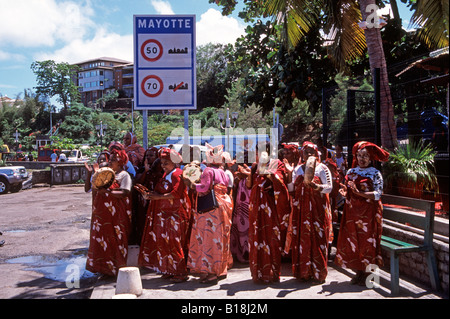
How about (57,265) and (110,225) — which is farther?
(57,265)

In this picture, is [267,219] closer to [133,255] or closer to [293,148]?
[293,148]

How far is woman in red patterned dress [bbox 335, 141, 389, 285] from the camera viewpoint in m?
4.82

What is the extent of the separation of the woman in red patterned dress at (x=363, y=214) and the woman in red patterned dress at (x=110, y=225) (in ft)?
9.67

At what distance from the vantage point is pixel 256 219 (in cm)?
511

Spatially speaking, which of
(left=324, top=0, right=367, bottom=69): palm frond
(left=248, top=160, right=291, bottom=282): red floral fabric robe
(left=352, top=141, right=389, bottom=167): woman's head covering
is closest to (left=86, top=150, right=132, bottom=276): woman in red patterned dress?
(left=248, top=160, right=291, bottom=282): red floral fabric robe

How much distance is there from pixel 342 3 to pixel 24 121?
70.0m

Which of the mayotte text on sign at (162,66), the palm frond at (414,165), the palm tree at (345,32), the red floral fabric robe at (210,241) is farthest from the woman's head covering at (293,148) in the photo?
the palm tree at (345,32)

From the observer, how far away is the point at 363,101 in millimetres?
8922

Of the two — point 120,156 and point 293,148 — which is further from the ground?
point 293,148

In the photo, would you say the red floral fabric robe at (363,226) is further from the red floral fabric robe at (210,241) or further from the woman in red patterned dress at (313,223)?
the red floral fabric robe at (210,241)

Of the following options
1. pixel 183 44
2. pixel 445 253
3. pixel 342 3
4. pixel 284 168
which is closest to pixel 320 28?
pixel 342 3

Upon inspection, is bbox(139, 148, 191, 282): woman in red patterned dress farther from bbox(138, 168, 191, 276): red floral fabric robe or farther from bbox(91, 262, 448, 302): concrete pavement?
bbox(91, 262, 448, 302): concrete pavement

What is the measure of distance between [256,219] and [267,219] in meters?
0.14

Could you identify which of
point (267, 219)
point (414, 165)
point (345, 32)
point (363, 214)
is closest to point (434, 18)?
point (414, 165)
